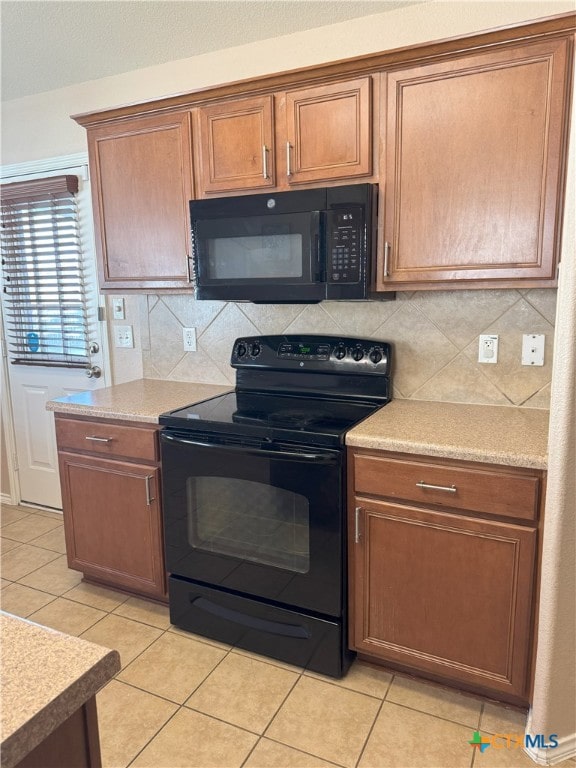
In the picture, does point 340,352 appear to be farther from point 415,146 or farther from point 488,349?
point 415,146

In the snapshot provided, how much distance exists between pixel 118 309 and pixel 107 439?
38.5 inches

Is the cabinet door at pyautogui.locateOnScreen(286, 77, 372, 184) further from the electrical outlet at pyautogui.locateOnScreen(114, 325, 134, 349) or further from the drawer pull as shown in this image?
the electrical outlet at pyautogui.locateOnScreen(114, 325, 134, 349)

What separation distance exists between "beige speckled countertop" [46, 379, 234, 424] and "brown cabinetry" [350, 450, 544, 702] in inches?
35.1

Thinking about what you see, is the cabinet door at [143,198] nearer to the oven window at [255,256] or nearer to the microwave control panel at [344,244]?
the oven window at [255,256]

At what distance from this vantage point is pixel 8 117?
3055mm

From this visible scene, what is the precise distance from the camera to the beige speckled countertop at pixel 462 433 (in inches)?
61.3

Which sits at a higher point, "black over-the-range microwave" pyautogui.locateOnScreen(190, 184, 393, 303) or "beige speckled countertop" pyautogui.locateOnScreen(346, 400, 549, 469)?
"black over-the-range microwave" pyautogui.locateOnScreen(190, 184, 393, 303)

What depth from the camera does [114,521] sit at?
2264mm

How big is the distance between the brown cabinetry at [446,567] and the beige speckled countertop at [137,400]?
89cm

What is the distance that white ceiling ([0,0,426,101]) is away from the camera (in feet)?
6.74

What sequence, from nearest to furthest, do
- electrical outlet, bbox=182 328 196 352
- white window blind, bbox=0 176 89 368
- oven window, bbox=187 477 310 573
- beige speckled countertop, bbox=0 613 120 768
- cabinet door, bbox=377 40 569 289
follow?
beige speckled countertop, bbox=0 613 120 768
cabinet door, bbox=377 40 569 289
oven window, bbox=187 477 310 573
electrical outlet, bbox=182 328 196 352
white window blind, bbox=0 176 89 368

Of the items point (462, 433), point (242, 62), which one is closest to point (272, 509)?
point (462, 433)

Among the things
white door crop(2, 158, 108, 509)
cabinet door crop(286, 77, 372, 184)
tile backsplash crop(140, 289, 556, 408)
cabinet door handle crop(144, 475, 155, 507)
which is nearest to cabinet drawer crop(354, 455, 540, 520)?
tile backsplash crop(140, 289, 556, 408)

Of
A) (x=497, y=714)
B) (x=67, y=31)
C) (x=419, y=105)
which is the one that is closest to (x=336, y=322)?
(x=419, y=105)
